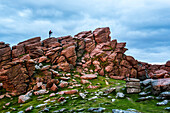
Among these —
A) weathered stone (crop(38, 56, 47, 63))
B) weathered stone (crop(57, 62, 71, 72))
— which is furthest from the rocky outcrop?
weathered stone (crop(57, 62, 71, 72))

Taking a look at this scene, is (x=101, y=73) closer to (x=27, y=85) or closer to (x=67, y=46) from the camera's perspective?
(x=67, y=46)

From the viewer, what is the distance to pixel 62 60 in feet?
112

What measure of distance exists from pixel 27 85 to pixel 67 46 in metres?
19.7

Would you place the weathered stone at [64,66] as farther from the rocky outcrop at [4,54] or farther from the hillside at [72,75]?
the rocky outcrop at [4,54]

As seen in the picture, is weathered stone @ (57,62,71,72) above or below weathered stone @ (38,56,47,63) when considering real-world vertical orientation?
below

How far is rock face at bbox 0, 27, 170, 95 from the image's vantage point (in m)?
22.6

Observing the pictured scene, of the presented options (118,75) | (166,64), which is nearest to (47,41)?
(118,75)

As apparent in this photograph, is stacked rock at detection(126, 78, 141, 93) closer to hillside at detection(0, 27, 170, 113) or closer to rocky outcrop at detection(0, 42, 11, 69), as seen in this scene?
hillside at detection(0, 27, 170, 113)

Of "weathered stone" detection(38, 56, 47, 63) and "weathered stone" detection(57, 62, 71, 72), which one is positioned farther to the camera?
"weathered stone" detection(38, 56, 47, 63)

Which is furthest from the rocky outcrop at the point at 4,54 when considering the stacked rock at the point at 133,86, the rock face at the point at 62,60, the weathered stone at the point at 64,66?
the stacked rock at the point at 133,86

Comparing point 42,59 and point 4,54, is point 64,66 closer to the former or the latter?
point 42,59

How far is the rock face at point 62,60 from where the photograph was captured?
22594mm

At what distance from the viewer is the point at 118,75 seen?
124 feet

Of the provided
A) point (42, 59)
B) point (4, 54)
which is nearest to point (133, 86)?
point (42, 59)
